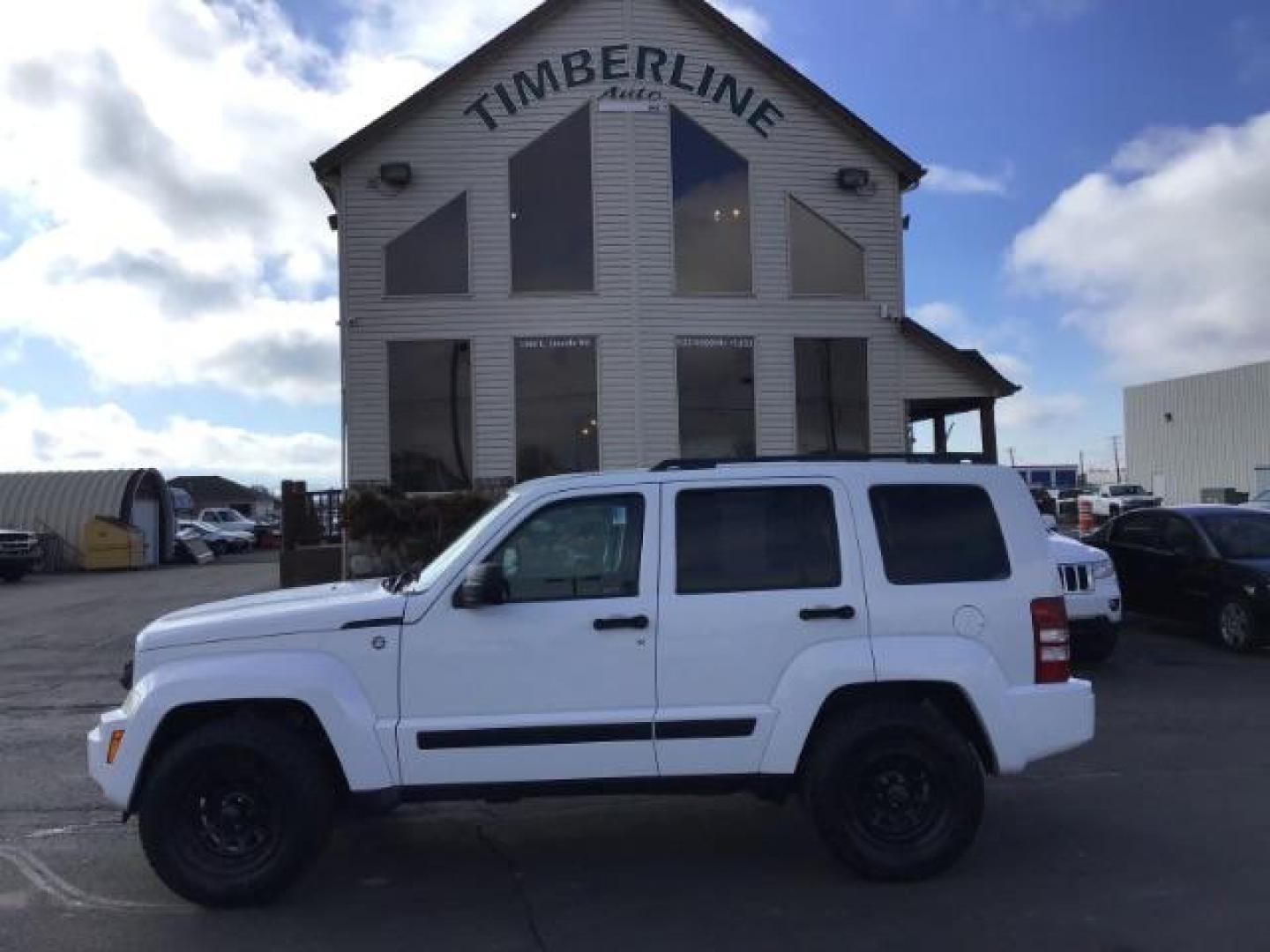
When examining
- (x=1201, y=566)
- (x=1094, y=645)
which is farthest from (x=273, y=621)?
(x=1201, y=566)

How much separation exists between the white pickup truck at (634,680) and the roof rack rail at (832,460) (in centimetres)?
7

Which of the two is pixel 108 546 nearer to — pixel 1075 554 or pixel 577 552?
pixel 1075 554

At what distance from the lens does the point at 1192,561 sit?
41.6 ft

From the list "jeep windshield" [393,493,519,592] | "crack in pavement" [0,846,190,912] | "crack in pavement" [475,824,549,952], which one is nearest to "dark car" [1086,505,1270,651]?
"crack in pavement" [475,824,549,952]

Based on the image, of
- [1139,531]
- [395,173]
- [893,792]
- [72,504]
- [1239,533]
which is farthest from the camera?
[72,504]

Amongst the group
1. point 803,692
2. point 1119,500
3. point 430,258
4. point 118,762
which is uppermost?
point 430,258

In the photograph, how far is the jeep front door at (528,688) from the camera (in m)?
5.19

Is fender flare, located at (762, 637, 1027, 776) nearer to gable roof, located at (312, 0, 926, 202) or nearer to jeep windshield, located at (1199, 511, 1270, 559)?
jeep windshield, located at (1199, 511, 1270, 559)

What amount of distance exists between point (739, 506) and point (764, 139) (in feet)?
41.9

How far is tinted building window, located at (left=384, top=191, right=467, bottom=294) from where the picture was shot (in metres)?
16.5

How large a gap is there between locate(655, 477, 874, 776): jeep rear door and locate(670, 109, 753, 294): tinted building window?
38.2ft

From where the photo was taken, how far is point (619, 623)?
527 centimetres

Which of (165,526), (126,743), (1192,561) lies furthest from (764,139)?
(165,526)

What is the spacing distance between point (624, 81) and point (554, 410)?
4.83 metres
